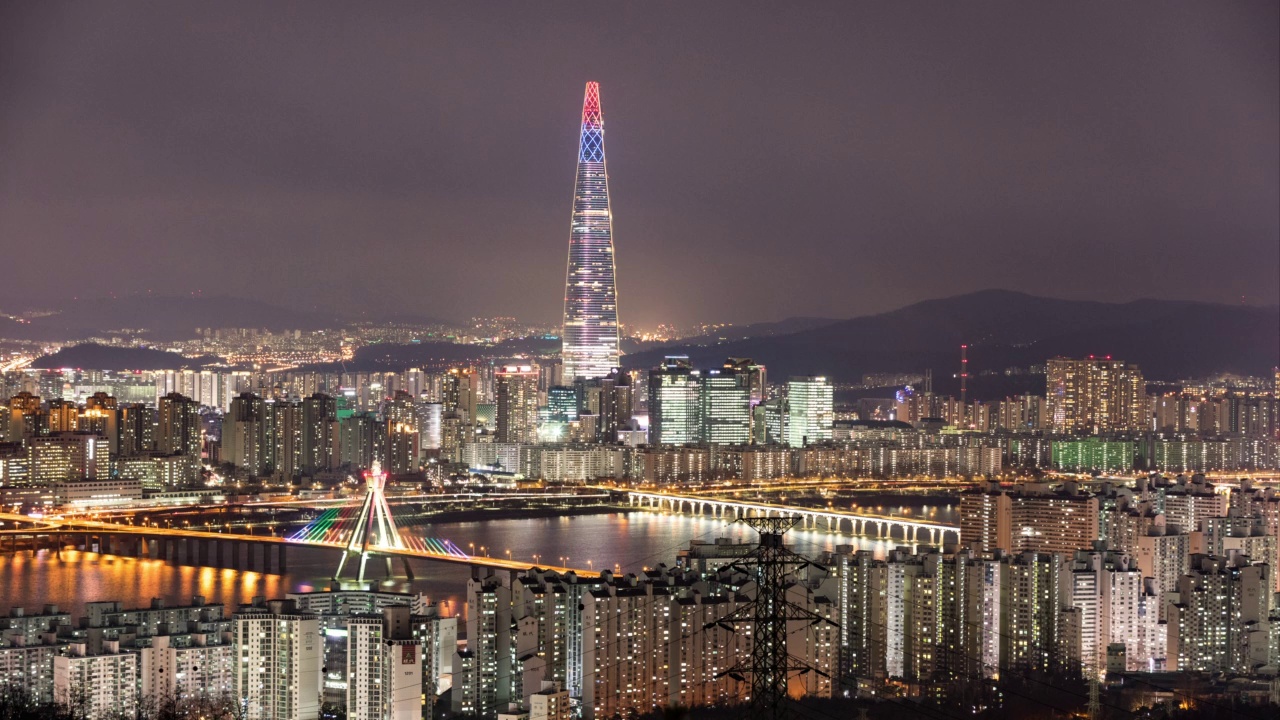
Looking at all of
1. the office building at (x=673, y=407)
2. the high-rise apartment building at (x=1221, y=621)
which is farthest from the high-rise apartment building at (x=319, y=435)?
the high-rise apartment building at (x=1221, y=621)

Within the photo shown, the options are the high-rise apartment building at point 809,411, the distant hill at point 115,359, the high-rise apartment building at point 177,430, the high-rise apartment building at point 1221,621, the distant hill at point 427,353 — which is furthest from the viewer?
the distant hill at point 427,353

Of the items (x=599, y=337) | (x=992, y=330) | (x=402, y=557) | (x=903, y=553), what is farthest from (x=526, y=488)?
(x=992, y=330)

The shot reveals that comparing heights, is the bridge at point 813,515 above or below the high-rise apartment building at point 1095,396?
below

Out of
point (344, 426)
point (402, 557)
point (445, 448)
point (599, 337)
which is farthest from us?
point (599, 337)

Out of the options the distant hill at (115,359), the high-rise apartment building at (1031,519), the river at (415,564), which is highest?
the distant hill at (115,359)

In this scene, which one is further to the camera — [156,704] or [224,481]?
[224,481]

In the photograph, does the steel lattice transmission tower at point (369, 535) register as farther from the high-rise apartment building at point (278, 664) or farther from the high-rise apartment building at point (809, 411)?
the high-rise apartment building at point (809, 411)

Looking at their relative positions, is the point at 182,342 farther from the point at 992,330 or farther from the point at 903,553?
the point at 903,553

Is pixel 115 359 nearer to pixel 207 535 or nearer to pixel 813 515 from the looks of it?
pixel 813 515
